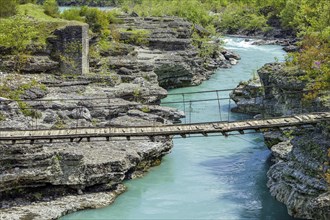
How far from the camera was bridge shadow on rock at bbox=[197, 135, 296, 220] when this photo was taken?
73.0 feet

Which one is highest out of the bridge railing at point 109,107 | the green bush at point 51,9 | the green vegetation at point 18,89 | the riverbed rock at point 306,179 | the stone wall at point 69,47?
the green bush at point 51,9

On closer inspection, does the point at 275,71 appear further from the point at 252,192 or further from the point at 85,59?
the point at 85,59

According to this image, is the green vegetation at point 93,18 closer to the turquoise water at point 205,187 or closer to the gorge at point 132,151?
the gorge at point 132,151

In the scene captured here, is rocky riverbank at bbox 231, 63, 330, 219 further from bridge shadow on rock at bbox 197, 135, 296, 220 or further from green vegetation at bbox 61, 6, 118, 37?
green vegetation at bbox 61, 6, 118, 37

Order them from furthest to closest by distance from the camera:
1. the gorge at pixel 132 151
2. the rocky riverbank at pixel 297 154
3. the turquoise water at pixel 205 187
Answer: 1. the turquoise water at pixel 205 187
2. the gorge at pixel 132 151
3. the rocky riverbank at pixel 297 154

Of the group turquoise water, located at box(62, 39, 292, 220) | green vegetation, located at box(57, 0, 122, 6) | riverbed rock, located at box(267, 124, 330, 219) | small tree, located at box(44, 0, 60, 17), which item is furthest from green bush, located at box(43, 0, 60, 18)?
green vegetation, located at box(57, 0, 122, 6)

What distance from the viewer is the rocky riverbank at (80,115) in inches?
856

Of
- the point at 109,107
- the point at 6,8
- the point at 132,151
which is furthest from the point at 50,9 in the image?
the point at 132,151

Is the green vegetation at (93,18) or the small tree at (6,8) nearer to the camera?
the small tree at (6,8)

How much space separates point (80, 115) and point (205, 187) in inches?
278

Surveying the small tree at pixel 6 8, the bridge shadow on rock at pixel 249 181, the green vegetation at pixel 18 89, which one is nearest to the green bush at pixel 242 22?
the small tree at pixel 6 8

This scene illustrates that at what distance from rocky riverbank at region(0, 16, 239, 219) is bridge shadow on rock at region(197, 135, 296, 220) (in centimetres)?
306

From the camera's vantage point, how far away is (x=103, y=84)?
106 feet

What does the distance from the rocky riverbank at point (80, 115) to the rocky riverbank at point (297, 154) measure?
5.35m
